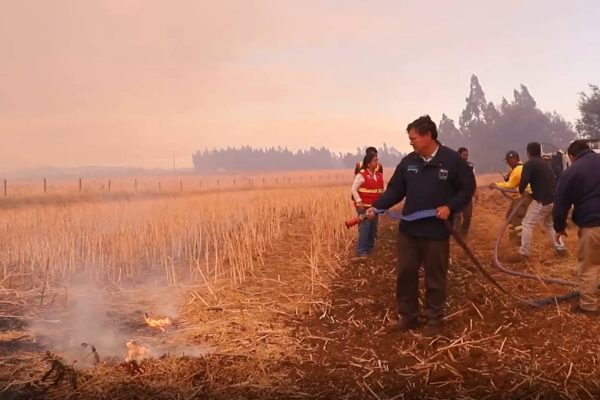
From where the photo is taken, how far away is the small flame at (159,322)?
17.8ft

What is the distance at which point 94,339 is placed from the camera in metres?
4.99

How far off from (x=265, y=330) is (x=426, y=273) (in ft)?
5.40

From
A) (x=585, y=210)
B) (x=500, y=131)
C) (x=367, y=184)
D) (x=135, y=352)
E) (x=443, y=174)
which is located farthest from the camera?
(x=500, y=131)

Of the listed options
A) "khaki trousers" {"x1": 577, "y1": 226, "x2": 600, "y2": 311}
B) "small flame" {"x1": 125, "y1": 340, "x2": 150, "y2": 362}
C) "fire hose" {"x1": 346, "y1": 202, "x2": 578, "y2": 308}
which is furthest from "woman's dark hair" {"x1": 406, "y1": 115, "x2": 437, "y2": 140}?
"small flame" {"x1": 125, "y1": 340, "x2": 150, "y2": 362}

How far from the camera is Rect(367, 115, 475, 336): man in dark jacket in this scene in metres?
4.75

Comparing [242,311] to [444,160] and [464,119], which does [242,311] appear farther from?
[464,119]

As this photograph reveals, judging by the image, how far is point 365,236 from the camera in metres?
8.15

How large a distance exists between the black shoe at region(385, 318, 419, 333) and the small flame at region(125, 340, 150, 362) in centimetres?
223

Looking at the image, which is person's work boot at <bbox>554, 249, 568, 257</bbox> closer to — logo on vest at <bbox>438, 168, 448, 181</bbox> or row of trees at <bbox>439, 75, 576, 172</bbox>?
logo on vest at <bbox>438, 168, 448, 181</bbox>

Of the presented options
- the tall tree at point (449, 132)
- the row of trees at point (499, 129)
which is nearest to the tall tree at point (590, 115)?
the row of trees at point (499, 129)

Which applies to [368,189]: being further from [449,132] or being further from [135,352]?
[449,132]

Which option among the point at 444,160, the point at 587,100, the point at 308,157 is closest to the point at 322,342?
the point at 444,160

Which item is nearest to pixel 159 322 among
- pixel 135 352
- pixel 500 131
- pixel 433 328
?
pixel 135 352

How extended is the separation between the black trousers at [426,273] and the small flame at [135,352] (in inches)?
93.9
